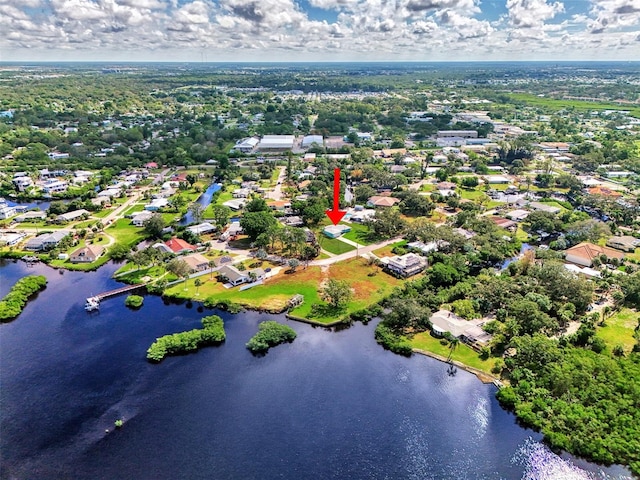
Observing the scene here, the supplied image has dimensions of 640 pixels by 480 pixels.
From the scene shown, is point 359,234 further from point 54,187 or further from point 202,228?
point 54,187

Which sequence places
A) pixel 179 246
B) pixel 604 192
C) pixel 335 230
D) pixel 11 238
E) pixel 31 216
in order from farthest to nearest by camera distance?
pixel 604 192, pixel 31 216, pixel 335 230, pixel 11 238, pixel 179 246

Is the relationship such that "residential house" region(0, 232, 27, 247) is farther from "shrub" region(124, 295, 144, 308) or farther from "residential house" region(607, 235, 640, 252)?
"residential house" region(607, 235, 640, 252)

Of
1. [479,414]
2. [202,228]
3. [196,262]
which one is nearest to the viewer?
[479,414]

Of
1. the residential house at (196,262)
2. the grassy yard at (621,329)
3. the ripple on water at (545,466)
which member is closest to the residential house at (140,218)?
the residential house at (196,262)

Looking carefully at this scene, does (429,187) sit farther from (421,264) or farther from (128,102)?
(128,102)

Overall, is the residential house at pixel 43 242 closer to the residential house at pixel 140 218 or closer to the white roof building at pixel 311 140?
the residential house at pixel 140 218

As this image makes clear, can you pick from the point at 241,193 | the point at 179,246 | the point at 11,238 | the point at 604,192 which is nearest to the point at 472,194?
the point at 604,192
